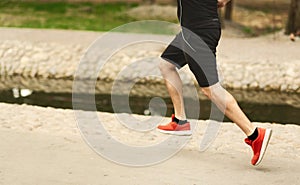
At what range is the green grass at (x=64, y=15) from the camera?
1786 cm

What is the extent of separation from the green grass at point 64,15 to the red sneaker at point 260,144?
10580mm

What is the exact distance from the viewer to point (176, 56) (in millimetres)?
6168

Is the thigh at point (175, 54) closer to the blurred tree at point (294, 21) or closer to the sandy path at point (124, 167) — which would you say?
the sandy path at point (124, 167)

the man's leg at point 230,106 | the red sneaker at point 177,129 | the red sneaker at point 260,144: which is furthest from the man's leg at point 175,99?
the red sneaker at point 260,144

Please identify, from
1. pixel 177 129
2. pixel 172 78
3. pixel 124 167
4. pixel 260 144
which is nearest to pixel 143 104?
pixel 177 129

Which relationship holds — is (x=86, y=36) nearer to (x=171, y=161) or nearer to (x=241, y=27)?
(x=241, y=27)

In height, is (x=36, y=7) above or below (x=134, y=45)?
below

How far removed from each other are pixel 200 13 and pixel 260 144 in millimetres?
1169

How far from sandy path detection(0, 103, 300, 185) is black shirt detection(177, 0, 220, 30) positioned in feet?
3.82

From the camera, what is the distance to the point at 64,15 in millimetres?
19875

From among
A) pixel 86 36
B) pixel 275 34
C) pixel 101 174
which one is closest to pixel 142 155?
pixel 101 174

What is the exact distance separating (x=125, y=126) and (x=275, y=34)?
9.82 meters

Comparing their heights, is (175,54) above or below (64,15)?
above

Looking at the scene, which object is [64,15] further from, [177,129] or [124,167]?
[124,167]
